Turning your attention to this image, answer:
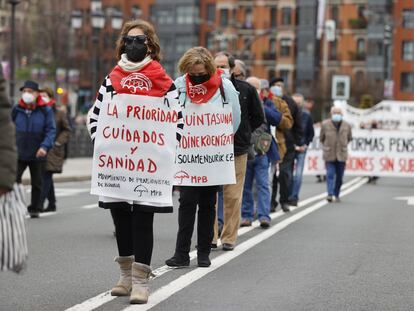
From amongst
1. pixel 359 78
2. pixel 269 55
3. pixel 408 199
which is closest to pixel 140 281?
pixel 408 199

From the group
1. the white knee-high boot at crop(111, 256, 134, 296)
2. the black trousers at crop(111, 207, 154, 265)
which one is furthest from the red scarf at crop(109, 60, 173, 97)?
the white knee-high boot at crop(111, 256, 134, 296)

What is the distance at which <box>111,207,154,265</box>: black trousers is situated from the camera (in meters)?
7.79

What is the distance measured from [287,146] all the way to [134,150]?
10.3 m

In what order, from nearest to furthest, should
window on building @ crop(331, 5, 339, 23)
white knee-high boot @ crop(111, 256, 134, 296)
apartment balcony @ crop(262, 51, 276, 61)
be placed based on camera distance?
white knee-high boot @ crop(111, 256, 134, 296) → window on building @ crop(331, 5, 339, 23) → apartment balcony @ crop(262, 51, 276, 61)

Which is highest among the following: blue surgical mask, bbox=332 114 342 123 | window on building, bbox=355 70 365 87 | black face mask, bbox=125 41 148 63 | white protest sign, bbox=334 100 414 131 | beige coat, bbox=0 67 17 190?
black face mask, bbox=125 41 148 63

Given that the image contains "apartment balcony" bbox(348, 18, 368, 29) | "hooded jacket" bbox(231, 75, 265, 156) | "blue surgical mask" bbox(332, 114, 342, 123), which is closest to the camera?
"hooded jacket" bbox(231, 75, 265, 156)

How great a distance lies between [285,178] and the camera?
1753cm

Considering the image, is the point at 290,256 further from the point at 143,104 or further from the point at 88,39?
the point at 88,39

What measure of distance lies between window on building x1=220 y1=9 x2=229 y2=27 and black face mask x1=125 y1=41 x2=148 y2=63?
101m

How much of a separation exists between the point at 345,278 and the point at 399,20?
308 ft

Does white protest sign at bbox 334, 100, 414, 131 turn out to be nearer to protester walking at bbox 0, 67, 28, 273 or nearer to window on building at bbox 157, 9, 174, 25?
protester walking at bbox 0, 67, 28, 273

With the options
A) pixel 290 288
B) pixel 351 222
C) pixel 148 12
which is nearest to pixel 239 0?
pixel 148 12

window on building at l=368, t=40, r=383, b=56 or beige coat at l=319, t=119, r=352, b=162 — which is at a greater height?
window on building at l=368, t=40, r=383, b=56

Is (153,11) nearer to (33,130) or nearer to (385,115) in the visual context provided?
(385,115)
